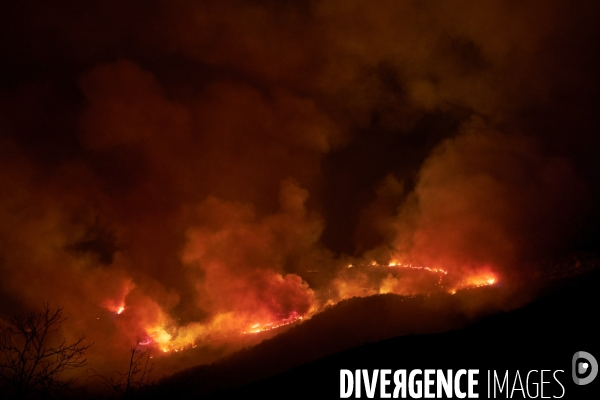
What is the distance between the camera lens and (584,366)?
9.79 metres

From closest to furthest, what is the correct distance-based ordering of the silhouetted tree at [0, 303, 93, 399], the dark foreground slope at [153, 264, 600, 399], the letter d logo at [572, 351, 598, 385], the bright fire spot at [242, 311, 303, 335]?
the letter d logo at [572, 351, 598, 385]
the dark foreground slope at [153, 264, 600, 399]
the silhouetted tree at [0, 303, 93, 399]
the bright fire spot at [242, 311, 303, 335]

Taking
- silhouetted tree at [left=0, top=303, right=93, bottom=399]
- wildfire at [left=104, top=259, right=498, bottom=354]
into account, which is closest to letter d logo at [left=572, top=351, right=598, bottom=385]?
silhouetted tree at [left=0, top=303, right=93, bottom=399]

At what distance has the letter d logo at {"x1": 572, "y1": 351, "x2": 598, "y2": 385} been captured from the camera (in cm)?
944

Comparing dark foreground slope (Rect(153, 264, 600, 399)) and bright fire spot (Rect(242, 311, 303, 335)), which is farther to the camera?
bright fire spot (Rect(242, 311, 303, 335))

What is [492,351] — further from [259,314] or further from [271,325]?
[259,314]

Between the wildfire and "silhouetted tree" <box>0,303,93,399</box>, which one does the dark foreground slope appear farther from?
the wildfire

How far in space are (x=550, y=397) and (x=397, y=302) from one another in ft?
76.6

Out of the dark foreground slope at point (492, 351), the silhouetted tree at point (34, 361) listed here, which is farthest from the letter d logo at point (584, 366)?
the silhouetted tree at point (34, 361)

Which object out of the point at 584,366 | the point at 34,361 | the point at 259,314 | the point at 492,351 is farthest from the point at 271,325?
the point at 584,366

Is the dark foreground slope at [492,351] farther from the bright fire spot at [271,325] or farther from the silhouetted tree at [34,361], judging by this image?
the bright fire spot at [271,325]

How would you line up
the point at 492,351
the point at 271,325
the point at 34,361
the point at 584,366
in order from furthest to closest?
the point at 271,325 → the point at 34,361 → the point at 492,351 → the point at 584,366

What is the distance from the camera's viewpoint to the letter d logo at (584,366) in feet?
31.0

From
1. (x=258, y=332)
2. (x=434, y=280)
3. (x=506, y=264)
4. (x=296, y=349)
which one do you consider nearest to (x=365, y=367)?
(x=296, y=349)

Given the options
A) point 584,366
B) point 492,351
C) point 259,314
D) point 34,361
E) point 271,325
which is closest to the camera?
point 584,366
